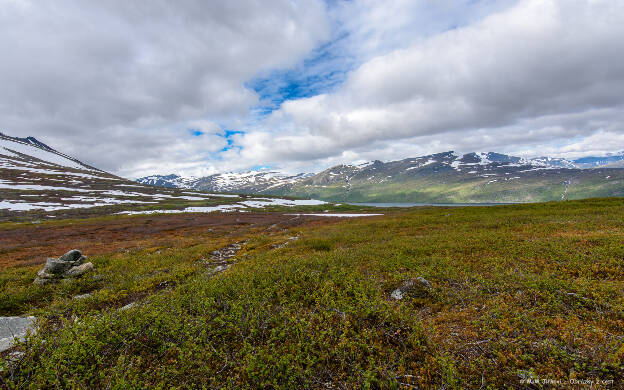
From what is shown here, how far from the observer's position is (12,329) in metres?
8.28

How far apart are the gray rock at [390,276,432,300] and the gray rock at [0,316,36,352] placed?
12.7 metres

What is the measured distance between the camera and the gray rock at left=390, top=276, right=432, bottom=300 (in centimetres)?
960

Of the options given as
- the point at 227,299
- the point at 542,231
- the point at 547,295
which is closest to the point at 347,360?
the point at 227,299

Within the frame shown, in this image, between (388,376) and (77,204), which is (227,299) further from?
(77,204)

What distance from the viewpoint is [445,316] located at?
767cm

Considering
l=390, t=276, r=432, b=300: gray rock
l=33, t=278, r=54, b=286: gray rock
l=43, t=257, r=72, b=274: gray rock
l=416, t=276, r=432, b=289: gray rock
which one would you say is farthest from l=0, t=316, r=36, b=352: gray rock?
l=416, t=276, r=432, b=289: gray rock

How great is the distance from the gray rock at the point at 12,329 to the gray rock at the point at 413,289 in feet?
41.6

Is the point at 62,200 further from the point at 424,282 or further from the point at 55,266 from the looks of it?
the point at 424,282

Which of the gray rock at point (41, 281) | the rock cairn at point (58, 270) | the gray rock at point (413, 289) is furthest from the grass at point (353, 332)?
the rock cairn at point (58, 270)

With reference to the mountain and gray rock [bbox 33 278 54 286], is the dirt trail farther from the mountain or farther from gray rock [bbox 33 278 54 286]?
the mountain

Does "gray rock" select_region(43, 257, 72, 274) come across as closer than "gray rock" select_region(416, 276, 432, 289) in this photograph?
No

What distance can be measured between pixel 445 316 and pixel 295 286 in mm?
5664

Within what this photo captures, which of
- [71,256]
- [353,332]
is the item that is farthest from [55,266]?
[353,332]

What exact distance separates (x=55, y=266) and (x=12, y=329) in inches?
353
